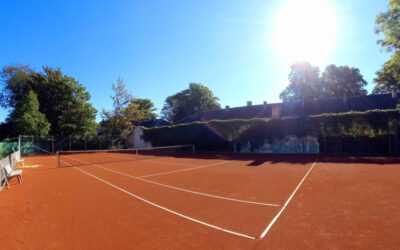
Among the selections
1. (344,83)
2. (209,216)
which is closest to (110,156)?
(209,216)

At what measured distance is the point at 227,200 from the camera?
6.10 metres

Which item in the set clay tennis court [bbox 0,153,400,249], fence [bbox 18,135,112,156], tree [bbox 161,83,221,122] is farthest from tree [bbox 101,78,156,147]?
clay tennis court [bbox 0,153,400,249]

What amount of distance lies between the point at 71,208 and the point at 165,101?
6480 centimetres

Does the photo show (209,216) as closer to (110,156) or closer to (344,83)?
(110,156)

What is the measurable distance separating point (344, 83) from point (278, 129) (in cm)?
2554

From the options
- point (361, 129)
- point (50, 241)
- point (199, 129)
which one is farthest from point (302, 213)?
point (199, 129)

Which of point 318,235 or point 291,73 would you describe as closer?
point 318,235

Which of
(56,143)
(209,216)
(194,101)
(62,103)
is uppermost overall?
(194,101)

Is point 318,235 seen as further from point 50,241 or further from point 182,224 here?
point 50,241

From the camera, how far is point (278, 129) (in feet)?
70.0

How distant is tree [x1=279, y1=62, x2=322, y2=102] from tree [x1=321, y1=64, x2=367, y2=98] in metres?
1.56

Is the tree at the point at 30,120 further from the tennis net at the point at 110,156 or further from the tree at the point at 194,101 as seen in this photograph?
the tree at the point at 194,101

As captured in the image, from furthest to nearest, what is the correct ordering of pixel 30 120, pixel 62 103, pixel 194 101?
pixel 194 101
pixel 62 103
pixel 30 120

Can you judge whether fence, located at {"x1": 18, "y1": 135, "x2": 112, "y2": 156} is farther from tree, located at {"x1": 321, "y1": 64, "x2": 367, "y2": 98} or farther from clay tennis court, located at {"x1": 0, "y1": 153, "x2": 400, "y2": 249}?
tree, located at {"x1": 321, "y1": 64, "x2": 367, "y2": 98}
